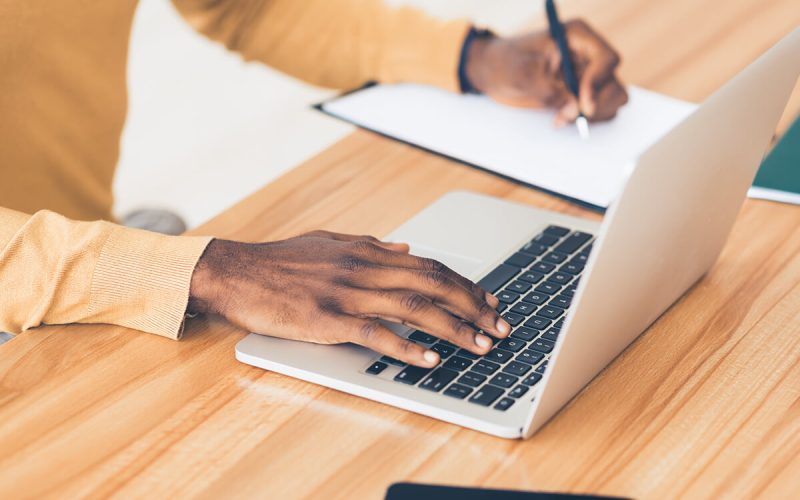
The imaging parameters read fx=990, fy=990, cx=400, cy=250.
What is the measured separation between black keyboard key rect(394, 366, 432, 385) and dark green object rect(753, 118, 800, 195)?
52 cm

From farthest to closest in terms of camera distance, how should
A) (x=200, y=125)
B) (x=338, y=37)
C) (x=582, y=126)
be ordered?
(x=200, y=125)
(x=338, y=37)
(x=582, y=126)

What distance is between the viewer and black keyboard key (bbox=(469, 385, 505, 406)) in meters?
0.77

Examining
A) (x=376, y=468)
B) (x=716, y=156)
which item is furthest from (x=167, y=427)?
(x=716, y=156)

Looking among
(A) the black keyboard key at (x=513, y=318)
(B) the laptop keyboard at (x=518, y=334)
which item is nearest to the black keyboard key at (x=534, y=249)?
(B) the laptop keyboard at (x=518, y=334)

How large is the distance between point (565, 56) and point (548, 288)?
482 millimetres

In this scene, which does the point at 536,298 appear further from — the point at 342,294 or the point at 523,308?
the point at 342,294

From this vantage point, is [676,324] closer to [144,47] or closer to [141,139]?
[141,139]

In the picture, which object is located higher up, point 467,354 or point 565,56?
point 565,56

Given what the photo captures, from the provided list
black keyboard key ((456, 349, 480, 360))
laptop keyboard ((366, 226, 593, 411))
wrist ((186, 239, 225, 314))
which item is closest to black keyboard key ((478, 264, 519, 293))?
laptop keyboard ((366, 226, 593, 411))

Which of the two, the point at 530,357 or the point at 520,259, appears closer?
the point at 530,357

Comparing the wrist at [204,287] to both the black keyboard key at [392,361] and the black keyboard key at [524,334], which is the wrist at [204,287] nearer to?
the black keyboard key at [392,361]

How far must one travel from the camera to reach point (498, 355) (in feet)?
2.68

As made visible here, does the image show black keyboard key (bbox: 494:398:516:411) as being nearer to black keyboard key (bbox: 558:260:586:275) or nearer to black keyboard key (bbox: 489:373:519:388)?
black keyboard key (bbox: 489:373:519:388)

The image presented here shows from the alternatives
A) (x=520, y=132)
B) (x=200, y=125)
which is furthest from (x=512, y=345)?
(x=200, y=125)
